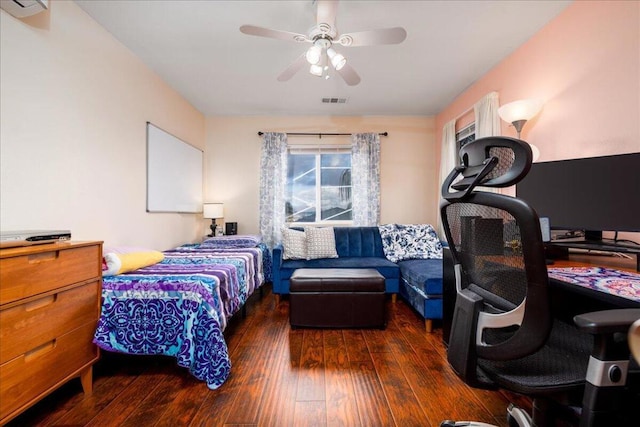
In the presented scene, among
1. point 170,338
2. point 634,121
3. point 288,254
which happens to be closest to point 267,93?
point 288,254

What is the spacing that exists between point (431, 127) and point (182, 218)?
3.91 meters

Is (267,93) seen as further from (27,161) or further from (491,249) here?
(491,249)

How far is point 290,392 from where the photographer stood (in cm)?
167

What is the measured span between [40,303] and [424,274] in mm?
2639

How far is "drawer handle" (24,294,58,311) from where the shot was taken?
4.24 ft

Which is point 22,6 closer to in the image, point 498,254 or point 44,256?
point 44,256

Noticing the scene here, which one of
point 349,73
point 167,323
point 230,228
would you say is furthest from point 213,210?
point 349,73

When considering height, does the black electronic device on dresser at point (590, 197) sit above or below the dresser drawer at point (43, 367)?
above

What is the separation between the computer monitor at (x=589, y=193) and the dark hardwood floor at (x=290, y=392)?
1.07 meters

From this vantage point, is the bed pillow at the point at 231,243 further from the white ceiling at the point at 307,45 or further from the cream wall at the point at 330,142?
the white ceiling at the point at 307,45

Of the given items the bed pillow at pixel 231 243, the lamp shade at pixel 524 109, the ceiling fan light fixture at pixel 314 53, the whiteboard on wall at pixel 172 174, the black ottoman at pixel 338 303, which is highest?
the ceiling fan light fixture at pixel 314 53

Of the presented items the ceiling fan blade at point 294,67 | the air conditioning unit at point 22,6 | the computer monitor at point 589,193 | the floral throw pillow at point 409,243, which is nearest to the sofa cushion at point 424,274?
the floral throw pillow at point 409,243

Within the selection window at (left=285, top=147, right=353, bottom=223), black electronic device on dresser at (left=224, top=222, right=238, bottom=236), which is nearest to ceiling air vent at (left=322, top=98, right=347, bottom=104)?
window at (left=285, top=147, right=353, bottom=223)

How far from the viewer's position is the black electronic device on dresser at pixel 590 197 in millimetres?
1453
